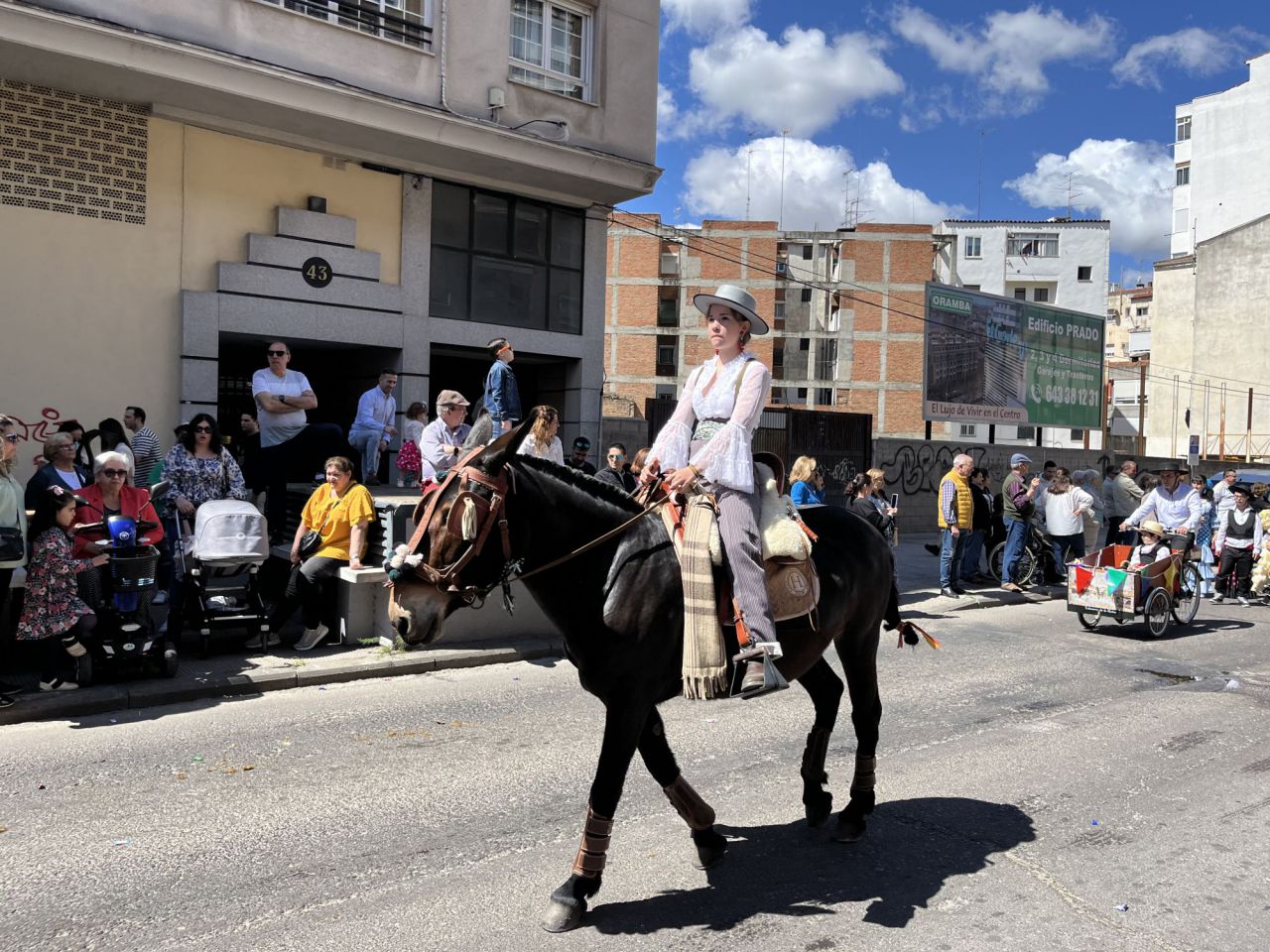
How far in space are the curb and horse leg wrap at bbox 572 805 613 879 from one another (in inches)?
192

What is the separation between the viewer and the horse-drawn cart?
463 inches

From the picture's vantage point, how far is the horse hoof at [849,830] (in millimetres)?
5121

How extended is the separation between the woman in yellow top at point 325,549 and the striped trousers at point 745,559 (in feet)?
19.8

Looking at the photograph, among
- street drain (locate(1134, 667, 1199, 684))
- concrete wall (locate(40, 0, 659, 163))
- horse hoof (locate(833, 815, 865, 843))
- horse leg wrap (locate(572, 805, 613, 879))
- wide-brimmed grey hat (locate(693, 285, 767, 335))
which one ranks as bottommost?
street drain (locate(1134, 667, 1199, 684))

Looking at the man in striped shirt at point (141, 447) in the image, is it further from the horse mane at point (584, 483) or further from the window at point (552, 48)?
the horse mane at point (584, 483)

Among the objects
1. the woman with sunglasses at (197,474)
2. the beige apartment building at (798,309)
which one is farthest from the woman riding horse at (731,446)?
the beige apartment building at (798,309)

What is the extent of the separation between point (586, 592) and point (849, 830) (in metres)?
2.04

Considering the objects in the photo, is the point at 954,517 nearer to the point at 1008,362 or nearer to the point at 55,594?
the point at 55,594

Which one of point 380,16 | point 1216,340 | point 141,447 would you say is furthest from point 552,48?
point 1216,340

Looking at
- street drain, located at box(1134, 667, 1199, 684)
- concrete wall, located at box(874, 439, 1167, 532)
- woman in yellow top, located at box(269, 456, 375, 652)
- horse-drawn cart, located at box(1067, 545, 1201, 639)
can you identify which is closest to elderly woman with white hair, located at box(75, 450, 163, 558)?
woman in yellow top, located at box(269, 456, 375, 652)

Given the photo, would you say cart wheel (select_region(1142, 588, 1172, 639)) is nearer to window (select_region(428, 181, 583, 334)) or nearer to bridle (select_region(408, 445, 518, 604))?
window (select_region(428, 181, 583, 334))

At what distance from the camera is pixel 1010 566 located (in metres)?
15.7

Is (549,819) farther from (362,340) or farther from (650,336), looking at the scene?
(650,336)

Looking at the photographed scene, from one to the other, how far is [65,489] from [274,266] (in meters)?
6.59
